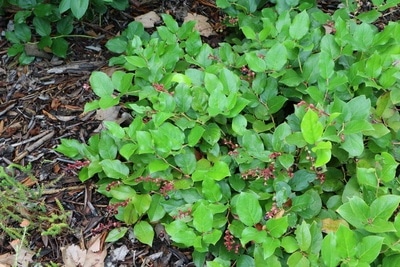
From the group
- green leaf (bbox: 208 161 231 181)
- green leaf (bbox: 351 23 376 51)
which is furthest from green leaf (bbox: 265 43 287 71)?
green leaf (bbox: 208 161 231 181)

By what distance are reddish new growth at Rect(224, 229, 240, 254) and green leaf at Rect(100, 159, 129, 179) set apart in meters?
0.55

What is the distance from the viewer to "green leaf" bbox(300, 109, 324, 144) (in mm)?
2059

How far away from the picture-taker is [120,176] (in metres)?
2.36

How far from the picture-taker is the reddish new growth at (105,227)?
2317 mm

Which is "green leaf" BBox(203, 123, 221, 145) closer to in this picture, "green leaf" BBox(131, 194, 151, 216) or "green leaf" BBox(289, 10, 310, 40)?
"green leaf" BBox(131, 194, 151, 216)

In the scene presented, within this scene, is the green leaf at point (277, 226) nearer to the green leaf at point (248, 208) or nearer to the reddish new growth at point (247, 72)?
the green leaf at point (248, 208)

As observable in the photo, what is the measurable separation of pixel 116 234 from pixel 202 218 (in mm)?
464

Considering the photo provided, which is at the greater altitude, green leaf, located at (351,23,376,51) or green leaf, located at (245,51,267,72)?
green leaf, located at (351,23,376,51)

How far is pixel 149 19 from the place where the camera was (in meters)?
3.28

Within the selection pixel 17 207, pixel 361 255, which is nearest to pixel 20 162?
pixel 17 207

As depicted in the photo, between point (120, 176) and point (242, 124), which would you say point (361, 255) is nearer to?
point (242, 124)

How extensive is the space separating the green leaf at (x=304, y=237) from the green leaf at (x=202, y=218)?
347 millimetres

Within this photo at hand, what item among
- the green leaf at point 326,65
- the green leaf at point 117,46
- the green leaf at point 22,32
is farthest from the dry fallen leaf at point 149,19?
the green leaf at point 326,65

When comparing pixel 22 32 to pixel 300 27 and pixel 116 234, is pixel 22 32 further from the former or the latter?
pixel 300 27
